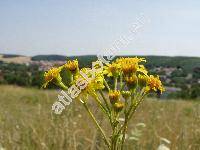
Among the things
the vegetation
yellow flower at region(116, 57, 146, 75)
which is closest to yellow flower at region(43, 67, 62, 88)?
the vegetation

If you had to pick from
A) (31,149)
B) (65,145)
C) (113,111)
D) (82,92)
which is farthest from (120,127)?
(31,149)

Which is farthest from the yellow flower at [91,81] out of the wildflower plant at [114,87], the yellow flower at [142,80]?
the yellow flower at [142,80]

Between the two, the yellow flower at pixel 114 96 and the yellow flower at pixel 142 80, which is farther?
the yellow flower at pixel 142 80

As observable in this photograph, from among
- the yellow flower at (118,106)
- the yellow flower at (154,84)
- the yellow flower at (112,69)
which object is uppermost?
the yellow flower at (112,69)

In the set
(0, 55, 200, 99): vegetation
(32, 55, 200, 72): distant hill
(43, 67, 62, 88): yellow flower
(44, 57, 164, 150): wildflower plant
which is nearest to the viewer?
(44, 57, 164, 150): wildflower plant

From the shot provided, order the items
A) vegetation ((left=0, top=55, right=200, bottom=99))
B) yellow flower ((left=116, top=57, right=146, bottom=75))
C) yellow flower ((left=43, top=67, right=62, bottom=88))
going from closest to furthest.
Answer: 1. yellow flower ((left=116, top=57, right=146, bottom=75))
2. yellow flower ((left=43, top=67, right=62, bottom=88))
3. vegetation ((left=0, top=55, right=200, bottom=99))

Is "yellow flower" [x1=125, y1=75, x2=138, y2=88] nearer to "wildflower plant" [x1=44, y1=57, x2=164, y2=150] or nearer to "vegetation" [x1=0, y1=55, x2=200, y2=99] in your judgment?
"wildflower plant" [x1=44, y1=57, x2=164, y2=150]

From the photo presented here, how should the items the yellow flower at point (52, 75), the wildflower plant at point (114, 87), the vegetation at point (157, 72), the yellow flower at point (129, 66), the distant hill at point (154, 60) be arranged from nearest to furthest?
1. the wildflower plant at point (114, 87)
2. the yellow flower at point (129, 66)
3. the yellow flower at point (52, 75)
4. the distant hill at point (154, 60)
5. the vegetation at point (157, 72)

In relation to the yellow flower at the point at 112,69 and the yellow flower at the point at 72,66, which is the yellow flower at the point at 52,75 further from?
the yellow flower at the point at 112,69
